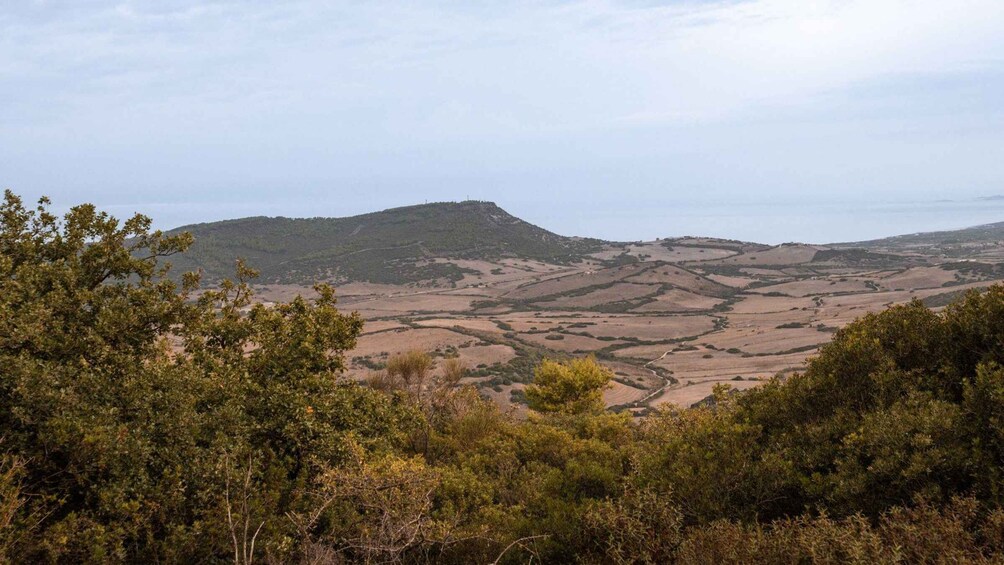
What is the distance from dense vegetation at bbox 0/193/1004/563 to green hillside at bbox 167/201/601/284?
12674 centimetres

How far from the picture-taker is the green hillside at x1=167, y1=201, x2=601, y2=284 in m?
146

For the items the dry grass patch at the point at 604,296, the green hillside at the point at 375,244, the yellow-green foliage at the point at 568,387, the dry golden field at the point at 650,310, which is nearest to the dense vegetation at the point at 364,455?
the dry golden field at the point at 650,310

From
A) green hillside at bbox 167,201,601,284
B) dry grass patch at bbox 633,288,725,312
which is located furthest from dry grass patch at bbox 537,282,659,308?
green hillside at bbox 167,201,601,284

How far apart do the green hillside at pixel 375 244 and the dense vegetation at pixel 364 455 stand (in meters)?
127

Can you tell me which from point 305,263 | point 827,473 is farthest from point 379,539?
point 305,263

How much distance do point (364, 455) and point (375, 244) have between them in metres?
159

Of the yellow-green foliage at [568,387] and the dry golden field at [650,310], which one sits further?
the dry golden field at [650,310]

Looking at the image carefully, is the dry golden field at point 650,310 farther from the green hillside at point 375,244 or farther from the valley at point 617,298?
the green hillside at point 375,244

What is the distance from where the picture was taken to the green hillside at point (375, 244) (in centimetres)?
14600

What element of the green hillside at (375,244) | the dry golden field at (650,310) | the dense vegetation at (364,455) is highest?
the green hillside at (375,244)

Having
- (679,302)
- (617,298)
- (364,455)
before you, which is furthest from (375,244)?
(364,455)

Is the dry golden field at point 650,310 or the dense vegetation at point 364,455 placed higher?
the dense vegetation at point 364,455

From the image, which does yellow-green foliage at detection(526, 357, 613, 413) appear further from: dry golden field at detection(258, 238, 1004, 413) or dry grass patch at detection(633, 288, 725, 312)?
dry grass patch at detection(633, 288, 725, 312)

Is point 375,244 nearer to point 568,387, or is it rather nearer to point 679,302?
point 679,302
